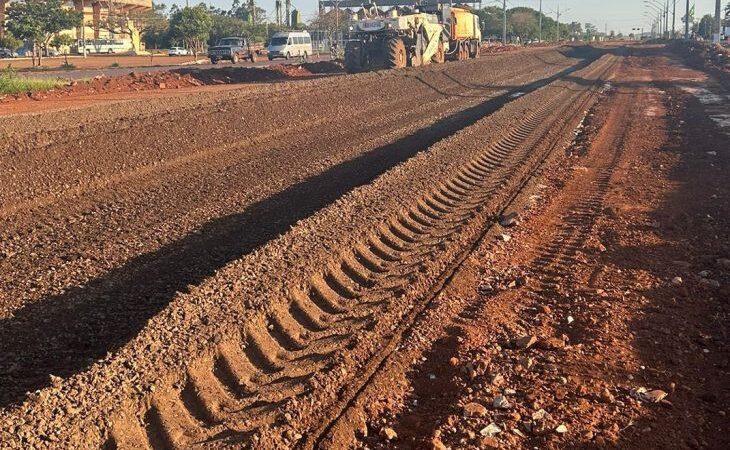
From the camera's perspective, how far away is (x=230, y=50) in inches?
1889

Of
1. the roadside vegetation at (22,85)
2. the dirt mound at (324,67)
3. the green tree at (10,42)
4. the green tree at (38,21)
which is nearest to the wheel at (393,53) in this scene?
the dirt mound at (324,67)

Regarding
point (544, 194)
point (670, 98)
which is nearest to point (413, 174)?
point (544, 194)

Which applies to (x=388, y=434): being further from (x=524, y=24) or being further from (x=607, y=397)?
(x=524, y=24)

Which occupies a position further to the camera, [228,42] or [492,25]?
[492,25]

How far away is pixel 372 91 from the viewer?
84.0 ft

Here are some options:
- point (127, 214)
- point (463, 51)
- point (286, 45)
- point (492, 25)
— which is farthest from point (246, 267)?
point (492, 25)

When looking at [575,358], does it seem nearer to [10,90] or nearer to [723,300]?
[723,300]

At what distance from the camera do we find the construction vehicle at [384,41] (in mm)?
32812

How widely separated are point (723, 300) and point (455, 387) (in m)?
3.10

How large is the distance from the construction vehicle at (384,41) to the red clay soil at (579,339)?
23.9m

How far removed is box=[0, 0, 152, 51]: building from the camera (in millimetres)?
69312

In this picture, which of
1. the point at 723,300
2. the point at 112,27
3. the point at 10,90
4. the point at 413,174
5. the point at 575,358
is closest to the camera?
the point at 575,358

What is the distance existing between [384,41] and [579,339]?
96.2ft

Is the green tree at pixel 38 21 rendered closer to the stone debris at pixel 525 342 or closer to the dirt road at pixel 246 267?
the dirt road at pixel 246 267
